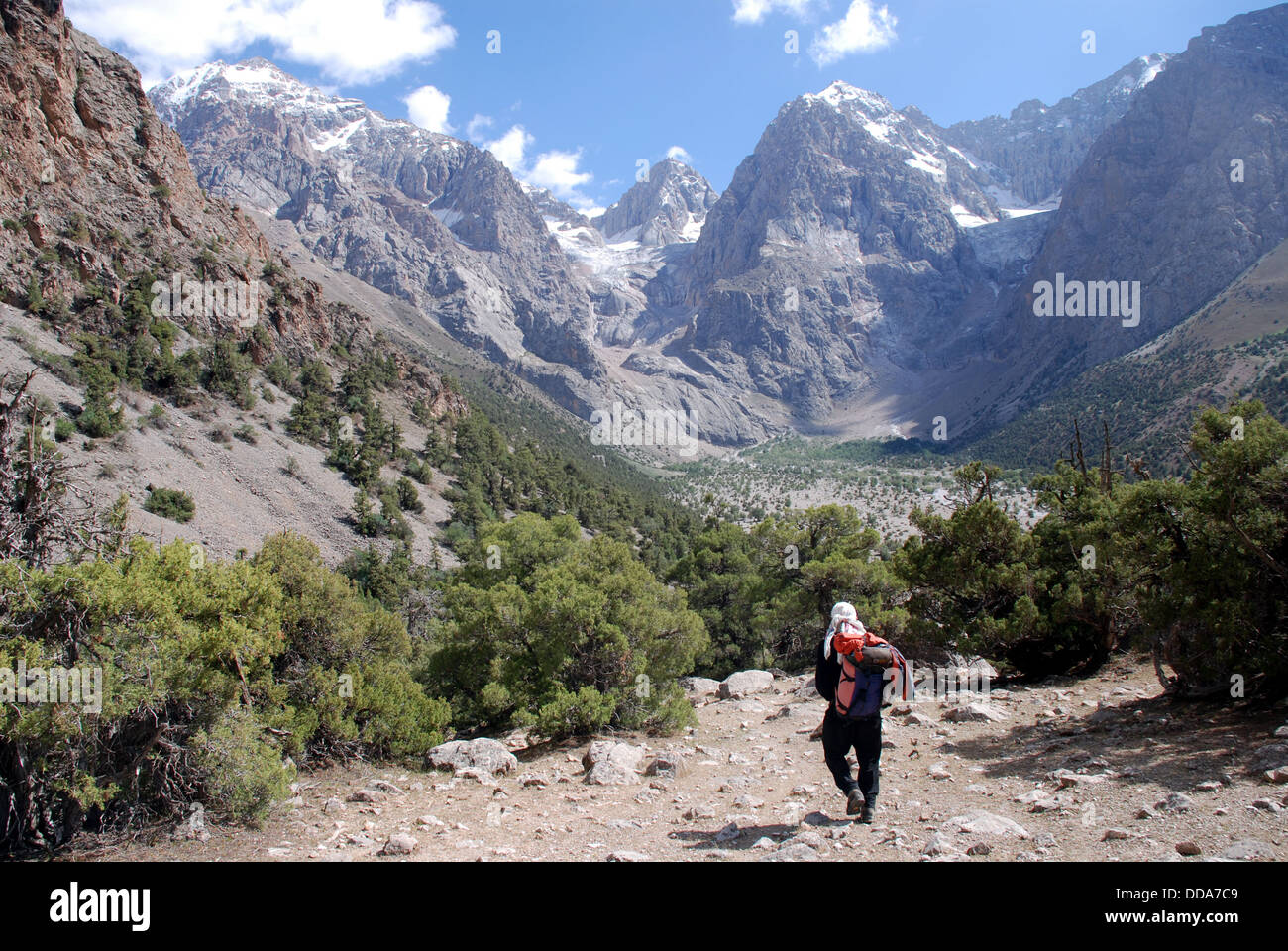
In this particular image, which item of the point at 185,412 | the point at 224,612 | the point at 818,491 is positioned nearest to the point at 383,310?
the point at 818,491

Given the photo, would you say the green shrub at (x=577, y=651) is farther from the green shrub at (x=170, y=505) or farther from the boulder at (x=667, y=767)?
the green shrub at (x=170, y=505)

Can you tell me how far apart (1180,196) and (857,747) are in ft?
726

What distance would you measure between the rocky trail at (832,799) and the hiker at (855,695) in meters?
0.39

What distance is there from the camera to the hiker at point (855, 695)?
6121mm

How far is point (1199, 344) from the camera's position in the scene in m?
111

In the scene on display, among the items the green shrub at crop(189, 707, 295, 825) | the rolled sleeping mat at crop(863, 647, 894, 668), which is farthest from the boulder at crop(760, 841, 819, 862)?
the green shrub at crop(189, 707, 295, 825)

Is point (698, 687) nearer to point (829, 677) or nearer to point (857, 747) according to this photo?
point (857, 747)

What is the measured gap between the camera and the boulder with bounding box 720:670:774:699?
60.6 feet

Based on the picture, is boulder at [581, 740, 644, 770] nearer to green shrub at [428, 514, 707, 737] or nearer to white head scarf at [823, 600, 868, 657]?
green shrub at [428, 514, 707, 737]

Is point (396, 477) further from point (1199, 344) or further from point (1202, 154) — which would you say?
point (1202, 154)

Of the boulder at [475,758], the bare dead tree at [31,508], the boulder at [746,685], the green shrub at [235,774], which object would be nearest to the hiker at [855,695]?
the boulder at [475,758]

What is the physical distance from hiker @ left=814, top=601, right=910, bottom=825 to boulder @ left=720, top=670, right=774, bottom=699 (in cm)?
1200

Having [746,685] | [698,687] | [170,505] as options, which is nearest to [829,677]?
[746,685]
